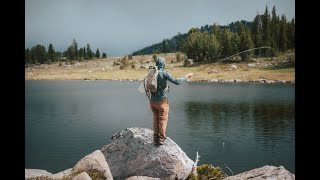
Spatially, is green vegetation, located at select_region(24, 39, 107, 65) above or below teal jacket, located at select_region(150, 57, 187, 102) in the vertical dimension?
above

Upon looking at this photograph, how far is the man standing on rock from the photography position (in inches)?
388

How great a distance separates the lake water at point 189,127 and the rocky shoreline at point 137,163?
23.6 ft

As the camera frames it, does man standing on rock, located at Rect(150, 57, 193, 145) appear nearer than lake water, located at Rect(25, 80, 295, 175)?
Yes

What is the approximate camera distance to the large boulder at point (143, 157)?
10.8 m

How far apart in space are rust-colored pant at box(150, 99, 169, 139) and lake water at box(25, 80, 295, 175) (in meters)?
7.83

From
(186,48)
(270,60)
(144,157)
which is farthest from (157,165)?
(186,48)

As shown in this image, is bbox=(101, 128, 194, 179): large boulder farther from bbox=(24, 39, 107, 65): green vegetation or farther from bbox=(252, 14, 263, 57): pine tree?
A: bbox=(24, 39, 107, 65): green vegetation

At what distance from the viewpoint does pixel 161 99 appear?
10.2 meters

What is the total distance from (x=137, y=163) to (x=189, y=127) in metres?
16.4

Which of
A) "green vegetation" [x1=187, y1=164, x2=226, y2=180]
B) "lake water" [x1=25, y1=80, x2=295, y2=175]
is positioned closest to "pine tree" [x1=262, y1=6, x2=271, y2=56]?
"lake water" [x1=25, y1=80, x2=295, y2=175]

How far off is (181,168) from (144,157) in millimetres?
1027

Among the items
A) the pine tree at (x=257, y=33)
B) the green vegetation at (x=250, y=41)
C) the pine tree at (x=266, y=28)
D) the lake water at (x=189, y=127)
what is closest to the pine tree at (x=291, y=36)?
the green vegetation at (x=250, y=41)
